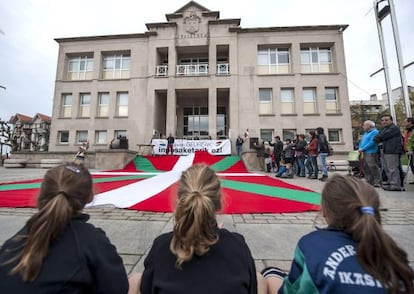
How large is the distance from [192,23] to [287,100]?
10918 mm

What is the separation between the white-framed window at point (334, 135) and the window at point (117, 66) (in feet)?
61.9

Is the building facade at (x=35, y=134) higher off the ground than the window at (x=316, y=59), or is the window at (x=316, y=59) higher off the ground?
the window at (x=316, y=59)

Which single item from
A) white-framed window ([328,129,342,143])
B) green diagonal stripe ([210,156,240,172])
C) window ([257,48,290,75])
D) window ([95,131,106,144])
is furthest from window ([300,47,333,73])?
window ([95,131,106,144])

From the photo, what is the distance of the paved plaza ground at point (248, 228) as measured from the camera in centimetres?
209

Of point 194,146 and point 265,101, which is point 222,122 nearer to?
point 265,101

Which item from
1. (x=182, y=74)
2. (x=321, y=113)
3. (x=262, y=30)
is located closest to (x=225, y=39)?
(x=262, y=30)

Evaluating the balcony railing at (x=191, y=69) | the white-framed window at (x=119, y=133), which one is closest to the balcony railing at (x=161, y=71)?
the balcony railing at (x=191, y=69)

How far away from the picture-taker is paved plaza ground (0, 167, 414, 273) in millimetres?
2094

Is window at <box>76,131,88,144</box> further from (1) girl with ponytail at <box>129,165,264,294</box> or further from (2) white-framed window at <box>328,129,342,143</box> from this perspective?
(2) white-framed window at <box>328,129,342,143</box>

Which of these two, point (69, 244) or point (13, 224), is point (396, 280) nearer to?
point (69, 244)

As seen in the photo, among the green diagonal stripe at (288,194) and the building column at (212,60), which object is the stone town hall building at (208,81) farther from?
the green diagonal stripe at (288,194)

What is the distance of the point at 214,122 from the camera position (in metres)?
17.2

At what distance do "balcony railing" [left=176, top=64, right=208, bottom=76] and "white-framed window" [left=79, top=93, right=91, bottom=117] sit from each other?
8.80m

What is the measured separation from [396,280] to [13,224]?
Result: 4.15m
